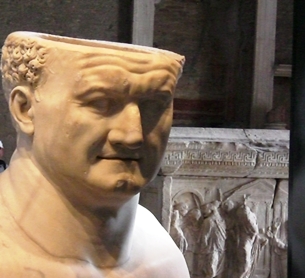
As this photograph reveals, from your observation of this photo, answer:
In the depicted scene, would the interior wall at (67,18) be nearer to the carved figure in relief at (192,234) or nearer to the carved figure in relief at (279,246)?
the carved figure in relief at (192,234)

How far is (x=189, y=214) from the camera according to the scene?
189 inches

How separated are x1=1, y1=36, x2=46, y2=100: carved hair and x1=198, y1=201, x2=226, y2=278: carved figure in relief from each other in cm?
342

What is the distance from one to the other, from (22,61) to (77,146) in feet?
0.90

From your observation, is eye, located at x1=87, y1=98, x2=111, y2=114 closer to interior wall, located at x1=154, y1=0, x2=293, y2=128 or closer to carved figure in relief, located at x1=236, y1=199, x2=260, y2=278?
carved figure in relief, located at x1=236, y1=199, x2=260, y2=278

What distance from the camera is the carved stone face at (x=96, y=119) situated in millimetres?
1409

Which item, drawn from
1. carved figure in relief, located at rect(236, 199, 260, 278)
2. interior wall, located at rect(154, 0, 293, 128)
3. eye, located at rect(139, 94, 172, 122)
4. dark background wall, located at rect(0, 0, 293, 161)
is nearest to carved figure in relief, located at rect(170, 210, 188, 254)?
carved figure in relief, located at rect(236, 199, 260, 278)

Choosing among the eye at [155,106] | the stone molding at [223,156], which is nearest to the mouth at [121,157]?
the eye at [155,106]

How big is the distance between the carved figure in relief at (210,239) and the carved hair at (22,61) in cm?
342

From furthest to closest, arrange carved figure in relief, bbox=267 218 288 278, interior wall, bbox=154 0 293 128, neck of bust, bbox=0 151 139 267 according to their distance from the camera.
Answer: interior wall, bbox=154 0 293 128 < carved figure in relief, bbox=267 218 288 278 < neck of bust, bbox=0 151 139 267

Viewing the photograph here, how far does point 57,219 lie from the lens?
1.53m

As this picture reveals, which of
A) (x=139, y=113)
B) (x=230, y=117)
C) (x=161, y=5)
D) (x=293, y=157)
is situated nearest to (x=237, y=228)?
(x=293, y=157)

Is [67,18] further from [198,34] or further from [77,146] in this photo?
[77,146]

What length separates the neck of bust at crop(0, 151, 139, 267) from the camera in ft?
5.01

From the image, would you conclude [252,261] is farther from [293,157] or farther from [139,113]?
[139,113]
